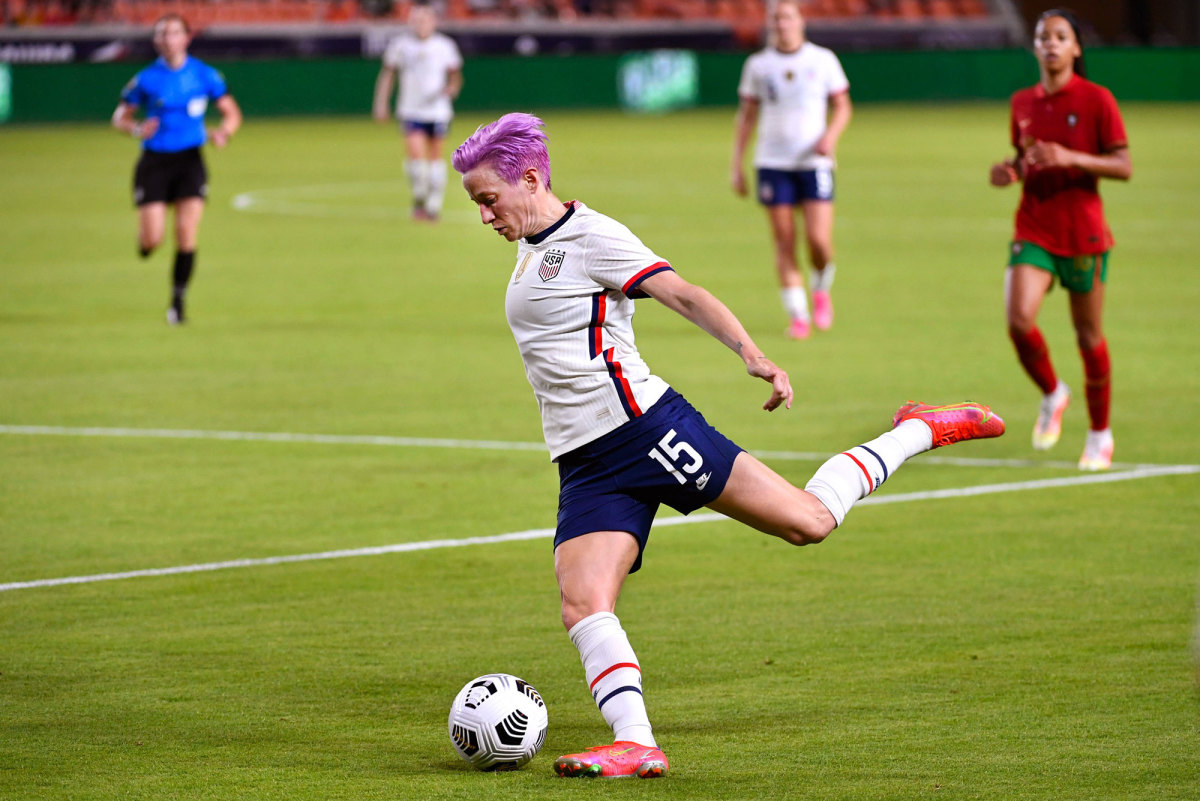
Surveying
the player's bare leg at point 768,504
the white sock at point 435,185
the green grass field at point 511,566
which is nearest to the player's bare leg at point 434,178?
the white sock at point 435,185

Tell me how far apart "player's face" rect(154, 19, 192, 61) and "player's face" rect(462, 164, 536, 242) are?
11.6m

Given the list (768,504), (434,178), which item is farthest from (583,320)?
(434,178)

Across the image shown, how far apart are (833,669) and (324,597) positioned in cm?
231

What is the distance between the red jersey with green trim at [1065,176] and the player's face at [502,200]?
204 inches

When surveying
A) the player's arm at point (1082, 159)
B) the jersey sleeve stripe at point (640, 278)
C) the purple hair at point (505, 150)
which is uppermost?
the purple hair at point (505, 150)

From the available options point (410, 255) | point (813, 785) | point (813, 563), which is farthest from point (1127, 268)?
point (813, 785)

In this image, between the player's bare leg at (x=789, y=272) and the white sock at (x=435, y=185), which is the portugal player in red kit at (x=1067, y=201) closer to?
the player's bare leg at (x=789, y=272)

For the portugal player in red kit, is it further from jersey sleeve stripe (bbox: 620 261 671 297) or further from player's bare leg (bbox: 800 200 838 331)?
player's bare leg (bbox: 800 200 838 331)

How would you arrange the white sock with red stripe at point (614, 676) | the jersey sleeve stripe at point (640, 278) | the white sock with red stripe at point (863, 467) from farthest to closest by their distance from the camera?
the white sock with red stripe at point (863, 467) → the jersey sleeve stripe at point (640, 278) → the white sock with red stripe at point (614, 676)

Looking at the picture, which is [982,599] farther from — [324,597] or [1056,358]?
[1056,358]

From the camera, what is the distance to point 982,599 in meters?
8.20

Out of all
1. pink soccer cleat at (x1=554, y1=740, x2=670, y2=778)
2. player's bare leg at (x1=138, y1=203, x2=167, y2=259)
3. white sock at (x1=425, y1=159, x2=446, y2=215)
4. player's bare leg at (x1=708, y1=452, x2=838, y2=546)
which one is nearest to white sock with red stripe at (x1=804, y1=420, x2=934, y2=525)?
player's bare leg at (x1=708, y1=452, x2=838, y2=546)

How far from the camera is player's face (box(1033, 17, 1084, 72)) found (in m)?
10.5

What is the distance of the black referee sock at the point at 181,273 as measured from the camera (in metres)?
17.4
